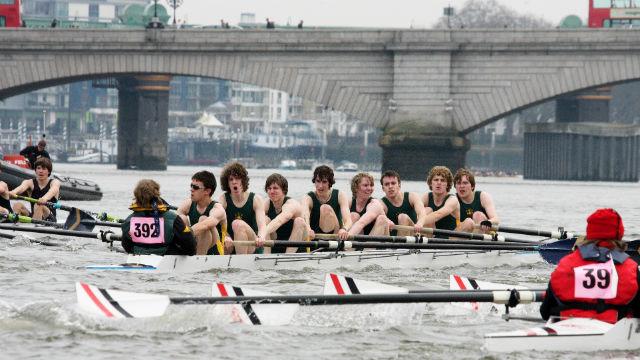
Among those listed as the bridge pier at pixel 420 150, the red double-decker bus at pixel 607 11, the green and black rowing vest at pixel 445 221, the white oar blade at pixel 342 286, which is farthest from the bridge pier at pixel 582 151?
→ the white oar blade at pixel 342 286

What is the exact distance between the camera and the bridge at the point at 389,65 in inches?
2152

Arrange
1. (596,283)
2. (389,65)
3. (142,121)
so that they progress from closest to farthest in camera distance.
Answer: (596,283)
(389,65)
(142,121)

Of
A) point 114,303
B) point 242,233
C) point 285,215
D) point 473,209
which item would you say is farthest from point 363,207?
point 114,303

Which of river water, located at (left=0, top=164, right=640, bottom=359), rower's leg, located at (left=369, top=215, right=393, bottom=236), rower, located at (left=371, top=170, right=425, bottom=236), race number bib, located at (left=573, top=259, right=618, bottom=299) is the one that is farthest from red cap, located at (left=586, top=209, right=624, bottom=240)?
rower, located at (left=371, top=170, right=425, bottom=236)

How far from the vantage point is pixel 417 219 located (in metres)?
18.5

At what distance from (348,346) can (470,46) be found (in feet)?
145

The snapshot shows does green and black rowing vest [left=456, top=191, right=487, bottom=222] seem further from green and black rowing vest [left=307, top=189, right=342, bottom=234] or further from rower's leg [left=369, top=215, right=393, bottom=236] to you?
green and black rowing vest [left=307, top=189, right=342, bottom=234]

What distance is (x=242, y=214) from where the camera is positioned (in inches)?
643

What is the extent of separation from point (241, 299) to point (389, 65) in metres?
45.1

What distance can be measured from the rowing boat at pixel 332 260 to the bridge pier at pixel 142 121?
196 ft

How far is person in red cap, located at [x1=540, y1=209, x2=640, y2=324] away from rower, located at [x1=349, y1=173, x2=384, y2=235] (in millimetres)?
6457

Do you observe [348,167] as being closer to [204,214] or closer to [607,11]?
[607,11]

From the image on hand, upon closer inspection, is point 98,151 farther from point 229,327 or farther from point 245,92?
point 229,327

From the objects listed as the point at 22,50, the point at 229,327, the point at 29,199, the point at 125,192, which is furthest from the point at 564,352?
the point at 22,50
